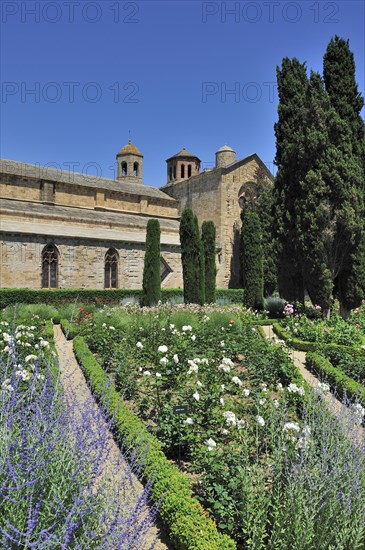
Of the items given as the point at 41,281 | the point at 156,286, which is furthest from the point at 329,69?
the point at 41,281

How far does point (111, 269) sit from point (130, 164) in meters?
18.6

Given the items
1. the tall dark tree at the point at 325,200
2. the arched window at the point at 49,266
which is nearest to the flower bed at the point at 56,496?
the tall dark tree at the point at 325,200

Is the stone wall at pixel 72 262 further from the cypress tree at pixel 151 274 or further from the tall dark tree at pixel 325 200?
the tall dark tree at pixel 325 200

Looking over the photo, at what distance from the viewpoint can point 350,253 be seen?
14.3m

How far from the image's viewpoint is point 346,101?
1533 cm

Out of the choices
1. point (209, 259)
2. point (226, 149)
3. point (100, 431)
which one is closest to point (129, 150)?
point (226, 149)

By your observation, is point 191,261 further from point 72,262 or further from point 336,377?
point 336,377

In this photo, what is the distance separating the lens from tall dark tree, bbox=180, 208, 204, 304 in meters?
18.7

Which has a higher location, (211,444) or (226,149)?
(226,149)

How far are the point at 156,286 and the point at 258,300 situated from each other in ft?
15.6

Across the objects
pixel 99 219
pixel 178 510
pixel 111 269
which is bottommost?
pixel 178 510

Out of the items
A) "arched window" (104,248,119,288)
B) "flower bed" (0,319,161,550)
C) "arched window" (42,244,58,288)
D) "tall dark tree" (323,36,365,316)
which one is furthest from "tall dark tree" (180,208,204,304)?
"flower bed" (0,319,161,550)

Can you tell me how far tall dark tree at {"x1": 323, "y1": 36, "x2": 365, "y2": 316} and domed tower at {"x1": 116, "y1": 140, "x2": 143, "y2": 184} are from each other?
2344 centimetres

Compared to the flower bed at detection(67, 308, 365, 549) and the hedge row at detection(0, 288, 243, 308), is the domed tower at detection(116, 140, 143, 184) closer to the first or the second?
the hedge row at detection(0, 288, 243, 308)
